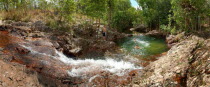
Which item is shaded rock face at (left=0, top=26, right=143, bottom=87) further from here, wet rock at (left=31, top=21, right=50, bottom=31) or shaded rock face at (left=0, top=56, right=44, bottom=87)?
wet rock at (left=31, top=21, right=50, bottom=31)

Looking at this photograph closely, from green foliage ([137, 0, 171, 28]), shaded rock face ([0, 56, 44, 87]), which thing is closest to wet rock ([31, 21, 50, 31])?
shaded rock face ([0, 56, 44, 87])

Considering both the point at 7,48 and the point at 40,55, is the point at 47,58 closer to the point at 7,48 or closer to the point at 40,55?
the point at 40,55

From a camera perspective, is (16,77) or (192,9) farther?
(192,9)

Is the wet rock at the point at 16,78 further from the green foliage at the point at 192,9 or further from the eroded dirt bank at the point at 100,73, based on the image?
the green foliage at the point at 192,9

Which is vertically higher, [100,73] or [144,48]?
[100,73]

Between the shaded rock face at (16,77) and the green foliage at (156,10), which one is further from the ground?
the green foliage at (156,10)

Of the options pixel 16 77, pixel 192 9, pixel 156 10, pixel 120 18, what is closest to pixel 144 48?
pixel 192 9

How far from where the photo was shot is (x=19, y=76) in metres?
6.17

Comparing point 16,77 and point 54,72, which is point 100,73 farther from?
point 16,77

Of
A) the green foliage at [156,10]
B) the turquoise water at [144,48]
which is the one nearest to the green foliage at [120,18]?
the green foliage at [156,10]

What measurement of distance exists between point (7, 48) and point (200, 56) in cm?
1039

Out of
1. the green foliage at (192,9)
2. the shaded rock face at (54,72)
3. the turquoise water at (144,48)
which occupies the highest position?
the green foliage at (192,9)

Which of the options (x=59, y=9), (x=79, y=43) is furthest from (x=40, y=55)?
(x=59, y=9)

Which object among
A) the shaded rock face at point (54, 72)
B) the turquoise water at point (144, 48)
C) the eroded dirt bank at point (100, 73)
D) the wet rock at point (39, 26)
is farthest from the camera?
the wet rock at point (39, 26)
